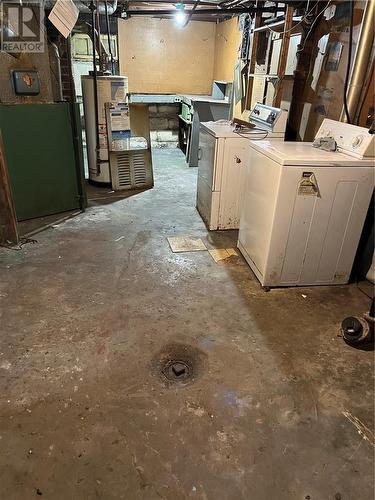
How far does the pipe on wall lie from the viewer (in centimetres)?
233

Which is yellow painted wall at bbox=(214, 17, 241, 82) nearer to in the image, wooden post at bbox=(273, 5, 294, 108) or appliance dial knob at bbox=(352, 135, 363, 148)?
wooden post at bbox=(273, 5, 294, 108)

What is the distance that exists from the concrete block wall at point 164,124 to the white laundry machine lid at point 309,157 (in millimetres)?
5038

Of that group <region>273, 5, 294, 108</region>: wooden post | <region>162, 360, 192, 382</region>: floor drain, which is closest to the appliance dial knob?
<region>273, 5, 294, 108</region>: wooden post

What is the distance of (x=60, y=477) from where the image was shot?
1354 millimetres

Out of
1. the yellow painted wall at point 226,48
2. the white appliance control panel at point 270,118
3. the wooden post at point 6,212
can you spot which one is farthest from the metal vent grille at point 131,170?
the yellow painted wall at point 226,48

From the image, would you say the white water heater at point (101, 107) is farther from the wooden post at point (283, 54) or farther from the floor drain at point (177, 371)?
the floor drain at point (177, 371)

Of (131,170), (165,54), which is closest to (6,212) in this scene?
(131,170)

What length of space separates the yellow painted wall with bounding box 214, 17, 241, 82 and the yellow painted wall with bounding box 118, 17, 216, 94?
0.82 ft

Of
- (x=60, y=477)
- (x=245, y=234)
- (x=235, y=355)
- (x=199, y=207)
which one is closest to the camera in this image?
(x=60, y=477)

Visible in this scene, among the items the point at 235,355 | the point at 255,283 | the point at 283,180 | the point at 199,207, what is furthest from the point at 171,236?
the point at 235,355

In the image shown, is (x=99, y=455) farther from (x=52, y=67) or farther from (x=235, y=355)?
(x=52, y=67)

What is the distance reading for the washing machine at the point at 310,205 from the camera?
7.33ft

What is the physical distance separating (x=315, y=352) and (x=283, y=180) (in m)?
1.08

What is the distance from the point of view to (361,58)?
245 centimetres
